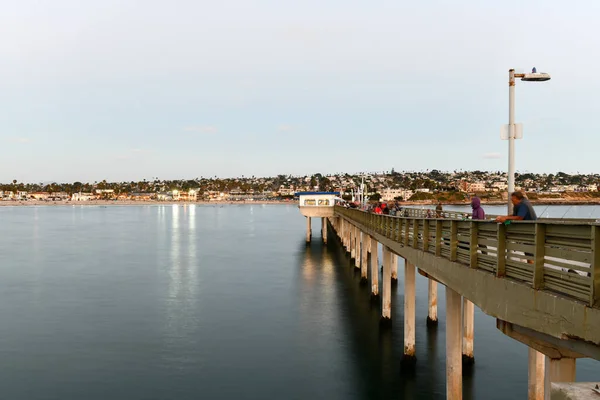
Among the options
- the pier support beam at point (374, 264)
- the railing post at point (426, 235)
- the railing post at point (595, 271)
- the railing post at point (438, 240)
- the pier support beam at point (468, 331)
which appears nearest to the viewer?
the railing post at point (595, 271)

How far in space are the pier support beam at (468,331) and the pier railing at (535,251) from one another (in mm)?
8886

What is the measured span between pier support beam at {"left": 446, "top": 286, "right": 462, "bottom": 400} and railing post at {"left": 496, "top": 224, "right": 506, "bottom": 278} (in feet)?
18.6

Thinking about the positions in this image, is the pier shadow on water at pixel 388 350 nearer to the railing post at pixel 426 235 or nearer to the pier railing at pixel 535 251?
the railing post at pixel 426 235

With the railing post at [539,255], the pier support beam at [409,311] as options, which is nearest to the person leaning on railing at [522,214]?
the railing post at [539,255]

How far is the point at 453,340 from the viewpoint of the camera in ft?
52.0

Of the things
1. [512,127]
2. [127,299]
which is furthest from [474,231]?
[127,299]

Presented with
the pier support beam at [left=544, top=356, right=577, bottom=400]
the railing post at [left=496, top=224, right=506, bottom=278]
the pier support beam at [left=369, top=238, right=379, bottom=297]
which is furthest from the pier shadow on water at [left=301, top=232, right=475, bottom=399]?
the pier support beam at [left=544, top=356, right=577, bottom=400]

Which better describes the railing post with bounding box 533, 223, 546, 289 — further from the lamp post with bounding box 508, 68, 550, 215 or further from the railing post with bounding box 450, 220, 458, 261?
the lamp post with bounding box 508, 68, 550, 215

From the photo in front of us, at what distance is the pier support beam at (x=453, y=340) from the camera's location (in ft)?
52.0

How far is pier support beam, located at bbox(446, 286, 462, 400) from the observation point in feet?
52.0

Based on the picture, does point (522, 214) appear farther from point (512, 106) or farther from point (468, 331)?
point (468, 331)

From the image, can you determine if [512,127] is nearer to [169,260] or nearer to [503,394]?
[503,394]

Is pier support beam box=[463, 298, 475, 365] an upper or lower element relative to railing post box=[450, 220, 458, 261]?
lower

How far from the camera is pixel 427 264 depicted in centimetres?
1694
